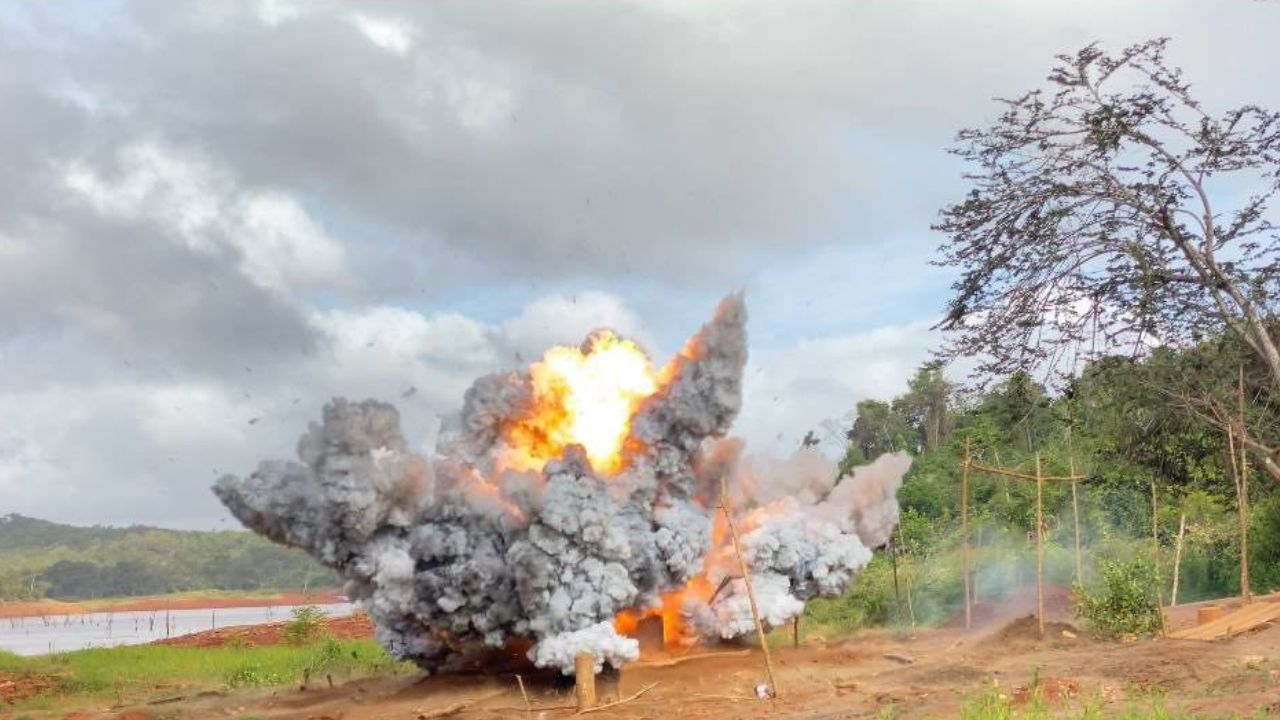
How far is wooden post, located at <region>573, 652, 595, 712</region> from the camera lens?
18125 mm

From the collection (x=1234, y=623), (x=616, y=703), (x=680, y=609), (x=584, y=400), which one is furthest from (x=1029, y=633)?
(x=584, y=400)

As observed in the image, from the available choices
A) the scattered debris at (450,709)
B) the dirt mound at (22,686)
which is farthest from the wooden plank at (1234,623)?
the dirt mound at (22,686)

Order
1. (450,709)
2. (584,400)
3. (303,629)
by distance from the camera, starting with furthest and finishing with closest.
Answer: (303,629) → (584,400) → (450,709)

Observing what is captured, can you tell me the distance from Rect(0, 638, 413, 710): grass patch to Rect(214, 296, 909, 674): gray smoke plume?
571 cm

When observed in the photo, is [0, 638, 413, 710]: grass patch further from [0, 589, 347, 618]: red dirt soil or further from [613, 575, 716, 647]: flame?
[0, 589, 347, 618]: red dirt soil

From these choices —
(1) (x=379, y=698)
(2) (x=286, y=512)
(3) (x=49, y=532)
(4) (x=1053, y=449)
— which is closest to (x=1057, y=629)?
(1) (x=379, y=698)

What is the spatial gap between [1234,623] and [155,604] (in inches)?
3127

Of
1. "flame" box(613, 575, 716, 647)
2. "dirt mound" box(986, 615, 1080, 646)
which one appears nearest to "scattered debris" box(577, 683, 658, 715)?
"flame" box(613, 575, 716, 647)

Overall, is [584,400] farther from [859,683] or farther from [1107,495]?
[1107,495]

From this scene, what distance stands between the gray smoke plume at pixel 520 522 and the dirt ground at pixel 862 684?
828 mm

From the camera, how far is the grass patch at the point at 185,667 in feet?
84.2

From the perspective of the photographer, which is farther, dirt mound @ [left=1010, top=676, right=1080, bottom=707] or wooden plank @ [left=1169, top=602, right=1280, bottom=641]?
wooden plank @ [left=1169, top=602, right=1280, bottom=641]

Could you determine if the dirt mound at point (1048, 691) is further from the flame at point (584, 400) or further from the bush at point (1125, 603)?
the flame at point (584, 400)

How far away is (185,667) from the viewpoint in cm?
2973
